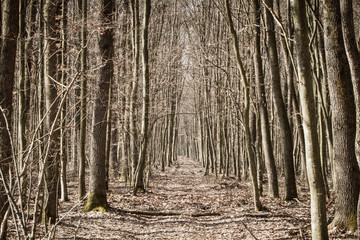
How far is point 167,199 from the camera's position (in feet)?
39.5

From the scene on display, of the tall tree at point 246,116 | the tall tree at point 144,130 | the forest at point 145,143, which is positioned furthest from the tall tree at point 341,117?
the tall tree at point 144,130

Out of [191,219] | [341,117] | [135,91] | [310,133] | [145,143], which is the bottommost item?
[191,219]

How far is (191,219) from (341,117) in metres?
4.76

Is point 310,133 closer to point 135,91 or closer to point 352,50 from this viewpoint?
point 352,50

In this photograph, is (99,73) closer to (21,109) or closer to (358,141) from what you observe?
(21,109)

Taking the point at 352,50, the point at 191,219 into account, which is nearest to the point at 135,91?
the point at 191,219

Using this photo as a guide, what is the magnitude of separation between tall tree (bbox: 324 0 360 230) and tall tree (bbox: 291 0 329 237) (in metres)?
2.20

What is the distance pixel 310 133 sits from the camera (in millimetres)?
4523

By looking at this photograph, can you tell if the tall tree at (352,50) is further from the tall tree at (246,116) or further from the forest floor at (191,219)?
the tall tree at (246,116)

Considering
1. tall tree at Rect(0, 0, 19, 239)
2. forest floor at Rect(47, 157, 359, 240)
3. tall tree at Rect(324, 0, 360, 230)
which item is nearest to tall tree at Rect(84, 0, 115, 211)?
forest floor at Rect(47, 157, 359, 240)

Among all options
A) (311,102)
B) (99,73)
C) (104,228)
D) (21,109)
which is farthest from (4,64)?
(311,102)

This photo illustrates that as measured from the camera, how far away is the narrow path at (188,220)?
7.06 meters

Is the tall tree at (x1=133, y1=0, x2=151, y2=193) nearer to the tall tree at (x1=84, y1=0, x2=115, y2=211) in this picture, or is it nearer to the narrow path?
the narrow path

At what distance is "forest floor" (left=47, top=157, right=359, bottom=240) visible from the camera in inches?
275
